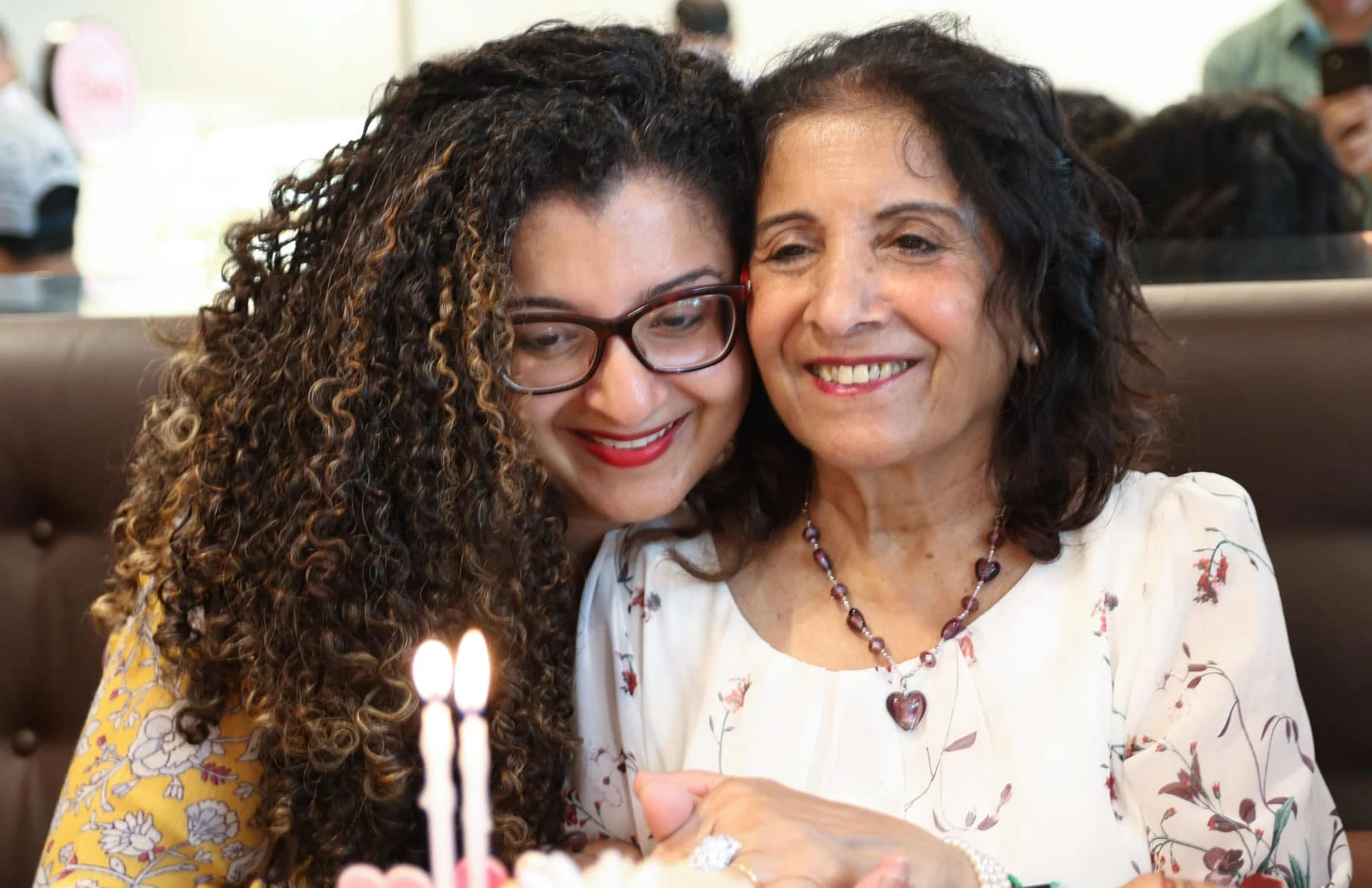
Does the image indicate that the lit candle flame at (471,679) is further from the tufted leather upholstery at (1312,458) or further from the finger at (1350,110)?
the finger at (1350,110)

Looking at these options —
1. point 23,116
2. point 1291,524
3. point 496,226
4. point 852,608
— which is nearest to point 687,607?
point 852,608

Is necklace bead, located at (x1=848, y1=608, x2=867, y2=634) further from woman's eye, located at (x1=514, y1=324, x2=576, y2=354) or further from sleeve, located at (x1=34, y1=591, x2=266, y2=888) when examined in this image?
sleeve, located at (x1=34, y1=591, x2=266, y2=888)

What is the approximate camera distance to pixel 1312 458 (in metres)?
1.77

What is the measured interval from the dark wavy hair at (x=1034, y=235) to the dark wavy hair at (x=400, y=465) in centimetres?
19

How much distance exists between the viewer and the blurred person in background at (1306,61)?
92.0 inches

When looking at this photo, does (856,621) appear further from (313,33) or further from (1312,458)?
(313,33)

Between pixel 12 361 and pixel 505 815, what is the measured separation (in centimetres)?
113

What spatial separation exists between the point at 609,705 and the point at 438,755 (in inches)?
41.6

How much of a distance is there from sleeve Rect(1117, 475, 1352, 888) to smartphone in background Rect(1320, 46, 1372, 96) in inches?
49.8

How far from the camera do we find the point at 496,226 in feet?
4.58

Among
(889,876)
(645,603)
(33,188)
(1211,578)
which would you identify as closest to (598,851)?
(645,603)

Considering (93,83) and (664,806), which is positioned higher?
(93,83)

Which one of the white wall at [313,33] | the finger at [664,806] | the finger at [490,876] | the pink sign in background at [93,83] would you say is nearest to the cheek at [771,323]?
the finger at [664,806]

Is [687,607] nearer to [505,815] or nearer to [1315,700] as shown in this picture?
[505,815]
